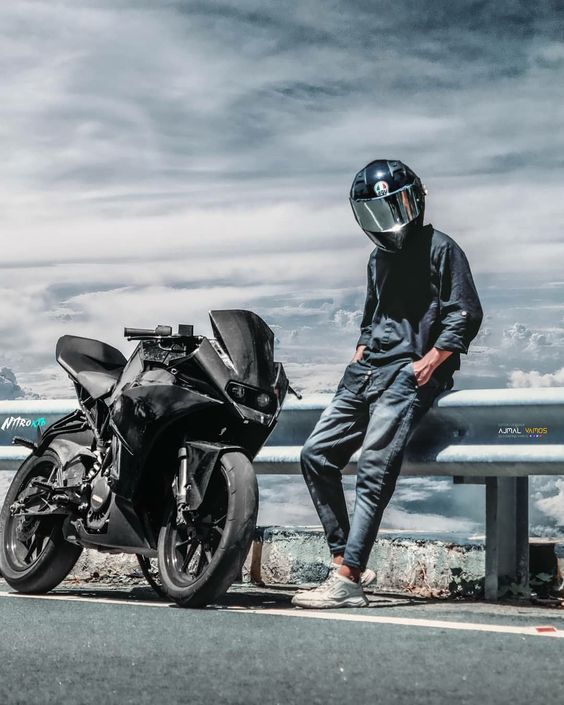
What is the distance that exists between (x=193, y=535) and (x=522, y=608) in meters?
1.64

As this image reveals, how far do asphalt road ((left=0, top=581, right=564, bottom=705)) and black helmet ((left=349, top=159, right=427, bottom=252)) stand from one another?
76.2 inches

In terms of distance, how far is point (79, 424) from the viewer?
7484 mm

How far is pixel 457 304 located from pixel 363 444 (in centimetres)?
87

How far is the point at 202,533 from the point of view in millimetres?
6336

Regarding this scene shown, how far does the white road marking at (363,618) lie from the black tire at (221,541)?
0.50 feet

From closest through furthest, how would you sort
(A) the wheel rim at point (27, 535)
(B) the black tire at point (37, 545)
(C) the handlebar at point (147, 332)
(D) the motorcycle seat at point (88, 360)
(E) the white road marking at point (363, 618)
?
1. (E) the white road marking at point (363, 618)
2. (C) the handlebar at point (147, 332)
3. (D) the motorcycle seat at point (88, 360)
4. (B) the black tire at point (37, 545)
5. (A) the wheel rim at point (27, 535)

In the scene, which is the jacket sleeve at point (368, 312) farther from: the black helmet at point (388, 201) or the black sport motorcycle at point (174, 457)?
the black sport motorcycle at point (174, 457)

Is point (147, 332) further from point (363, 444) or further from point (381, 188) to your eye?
point (381, 188)

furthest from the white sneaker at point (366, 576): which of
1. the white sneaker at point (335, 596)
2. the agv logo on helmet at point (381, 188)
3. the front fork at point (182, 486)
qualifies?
the agv logo on helmet at point (381, 188)

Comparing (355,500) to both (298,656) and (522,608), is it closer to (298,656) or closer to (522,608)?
(522,608)

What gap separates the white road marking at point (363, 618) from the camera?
548 centimetres

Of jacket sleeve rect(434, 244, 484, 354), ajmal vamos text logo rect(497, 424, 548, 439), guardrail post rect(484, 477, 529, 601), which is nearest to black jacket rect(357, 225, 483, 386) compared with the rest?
jacket sleeve rect(434, 244, 484, 354)

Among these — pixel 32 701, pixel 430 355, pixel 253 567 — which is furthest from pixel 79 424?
pixel 32 701

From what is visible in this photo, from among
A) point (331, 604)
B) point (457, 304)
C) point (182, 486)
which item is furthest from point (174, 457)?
point (457, 304)
